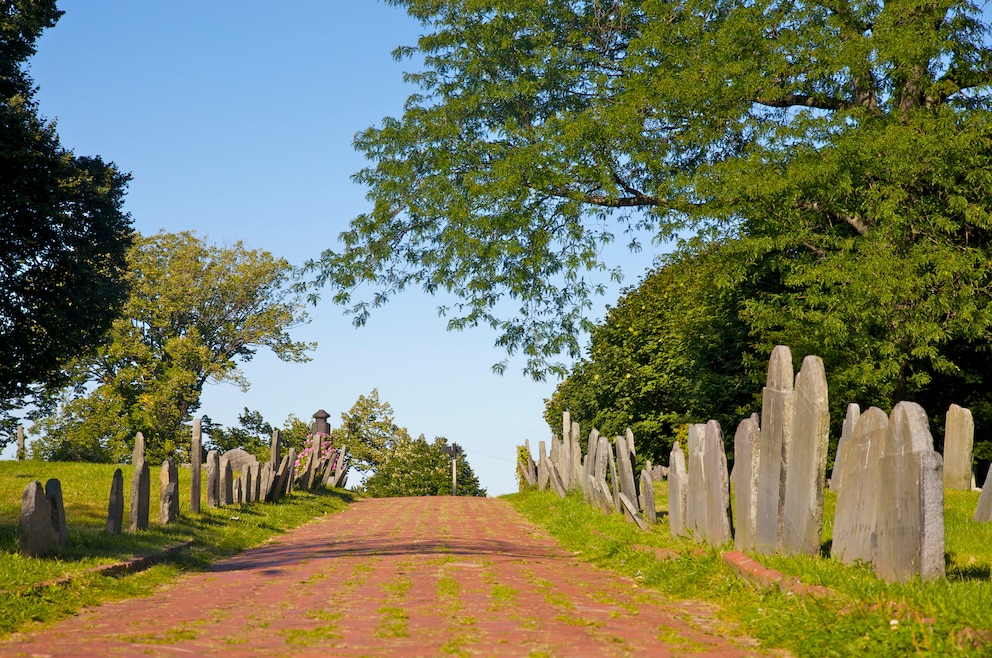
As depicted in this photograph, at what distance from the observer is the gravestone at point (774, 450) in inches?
372

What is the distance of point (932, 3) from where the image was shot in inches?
806

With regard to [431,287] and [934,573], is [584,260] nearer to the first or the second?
[431,287]

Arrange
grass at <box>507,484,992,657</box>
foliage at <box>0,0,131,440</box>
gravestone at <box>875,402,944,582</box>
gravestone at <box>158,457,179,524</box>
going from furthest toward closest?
foliage at <box>0,0,131,440</box> → gravestone at <box>158,457,179,524</box> → gravestone at <box>875,402,944,582</box> → grass at <box>507,484,992,657</box>

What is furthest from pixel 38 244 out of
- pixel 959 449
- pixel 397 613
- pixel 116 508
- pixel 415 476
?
pixel 415 476

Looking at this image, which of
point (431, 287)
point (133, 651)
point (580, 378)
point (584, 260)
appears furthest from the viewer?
point (580, 378)

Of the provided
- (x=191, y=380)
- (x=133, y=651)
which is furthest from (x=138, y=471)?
(x=191, y=380)

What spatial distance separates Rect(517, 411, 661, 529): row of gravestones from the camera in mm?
14938

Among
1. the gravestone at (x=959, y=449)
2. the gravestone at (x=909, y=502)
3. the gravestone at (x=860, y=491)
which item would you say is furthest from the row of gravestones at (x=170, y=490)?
the gravestone at (x=959, y=449)

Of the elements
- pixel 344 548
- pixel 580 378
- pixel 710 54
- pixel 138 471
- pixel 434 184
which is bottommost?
pixel 344 548

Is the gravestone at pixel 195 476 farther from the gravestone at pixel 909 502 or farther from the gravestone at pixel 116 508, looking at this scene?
the gravestone at pixel 909 502

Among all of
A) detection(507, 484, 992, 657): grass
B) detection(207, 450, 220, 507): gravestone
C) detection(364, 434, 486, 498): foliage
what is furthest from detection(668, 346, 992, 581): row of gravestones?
detection(364, 434, 486, 498): foliage

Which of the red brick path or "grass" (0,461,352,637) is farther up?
"grass" (0,461,352,637)

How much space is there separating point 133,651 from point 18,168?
1856 cm

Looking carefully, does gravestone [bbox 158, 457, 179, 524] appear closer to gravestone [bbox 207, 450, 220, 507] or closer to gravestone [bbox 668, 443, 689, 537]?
gravestone [bbox 207, 450, 220, 507]
